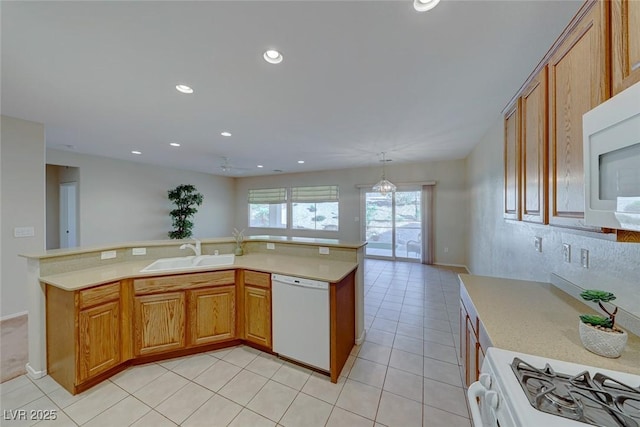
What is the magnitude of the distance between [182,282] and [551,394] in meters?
2.50

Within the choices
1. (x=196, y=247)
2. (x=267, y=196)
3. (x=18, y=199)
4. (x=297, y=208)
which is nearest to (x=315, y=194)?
(x=297, y=208)

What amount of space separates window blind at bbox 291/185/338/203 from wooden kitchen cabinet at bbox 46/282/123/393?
5.43 meters

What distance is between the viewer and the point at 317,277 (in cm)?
191

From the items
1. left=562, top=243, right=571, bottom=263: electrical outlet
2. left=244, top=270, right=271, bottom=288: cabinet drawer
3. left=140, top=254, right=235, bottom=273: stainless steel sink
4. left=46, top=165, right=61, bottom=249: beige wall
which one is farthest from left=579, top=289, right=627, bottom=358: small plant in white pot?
left=46, top=165, right=61, bottom=249: beige wall

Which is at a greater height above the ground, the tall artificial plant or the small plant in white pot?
the tall artificial plant

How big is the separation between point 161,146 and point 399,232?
226 inches

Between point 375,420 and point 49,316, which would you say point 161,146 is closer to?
point 49,316

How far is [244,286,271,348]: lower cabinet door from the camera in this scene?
7.08 ft

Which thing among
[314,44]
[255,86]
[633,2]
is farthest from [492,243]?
[255,86]

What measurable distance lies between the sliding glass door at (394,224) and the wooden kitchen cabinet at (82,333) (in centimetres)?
543

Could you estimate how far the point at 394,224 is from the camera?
6066 millimetres

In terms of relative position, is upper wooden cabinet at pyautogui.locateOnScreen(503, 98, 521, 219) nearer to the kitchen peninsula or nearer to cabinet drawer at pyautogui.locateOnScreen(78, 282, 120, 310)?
the kitchen peninsula

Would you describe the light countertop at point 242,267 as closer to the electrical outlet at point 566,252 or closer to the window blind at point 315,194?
the electrical outlet at point 566,252

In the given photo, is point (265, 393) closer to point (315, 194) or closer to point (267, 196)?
point (315, 194)
